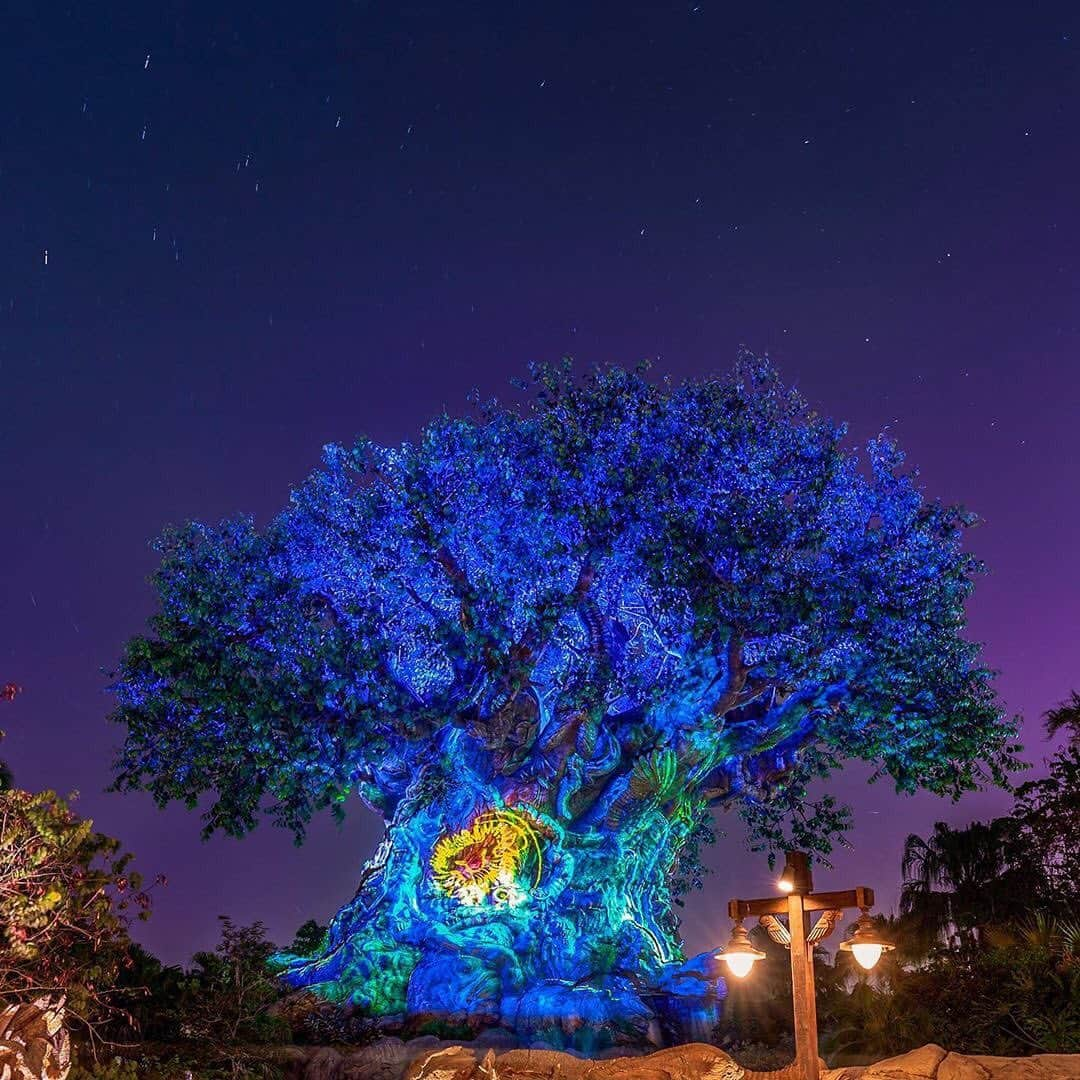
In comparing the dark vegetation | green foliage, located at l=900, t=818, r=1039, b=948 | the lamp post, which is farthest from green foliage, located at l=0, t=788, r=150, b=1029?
green foliage, located at l=900, t=818, r=1039, b=948

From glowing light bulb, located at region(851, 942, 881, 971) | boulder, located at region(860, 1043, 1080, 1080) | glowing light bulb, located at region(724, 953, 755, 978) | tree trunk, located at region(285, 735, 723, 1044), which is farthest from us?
tree trunk, located at region(285, 735, 723, 1044)

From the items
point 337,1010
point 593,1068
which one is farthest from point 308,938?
point 593,1068

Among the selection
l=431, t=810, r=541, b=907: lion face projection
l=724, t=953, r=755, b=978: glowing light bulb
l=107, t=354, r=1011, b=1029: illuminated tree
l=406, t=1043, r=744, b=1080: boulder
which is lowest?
l=406, t=1043, r=744, b=1080: boulder

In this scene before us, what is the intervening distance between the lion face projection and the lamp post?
38.4 ft

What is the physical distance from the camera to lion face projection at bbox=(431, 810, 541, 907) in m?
22.2

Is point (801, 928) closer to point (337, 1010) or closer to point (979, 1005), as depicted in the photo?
point (979, 1005)

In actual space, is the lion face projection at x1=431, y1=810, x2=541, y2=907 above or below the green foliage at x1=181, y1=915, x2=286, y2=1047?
above

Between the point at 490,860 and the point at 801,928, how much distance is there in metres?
12.8

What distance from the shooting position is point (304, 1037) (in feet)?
64.5

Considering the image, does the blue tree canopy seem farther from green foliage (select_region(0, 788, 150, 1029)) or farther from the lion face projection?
green foliage (select_region(0, 788, 150, 1029))

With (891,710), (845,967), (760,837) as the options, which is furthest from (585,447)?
(845,967)

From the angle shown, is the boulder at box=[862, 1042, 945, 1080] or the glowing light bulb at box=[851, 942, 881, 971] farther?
the boulder at box=[862, 1042, 945, 1080]

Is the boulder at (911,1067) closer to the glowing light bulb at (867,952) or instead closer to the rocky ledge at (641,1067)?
the rocky ledge at (641,1067)

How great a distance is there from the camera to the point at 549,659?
2306cm
